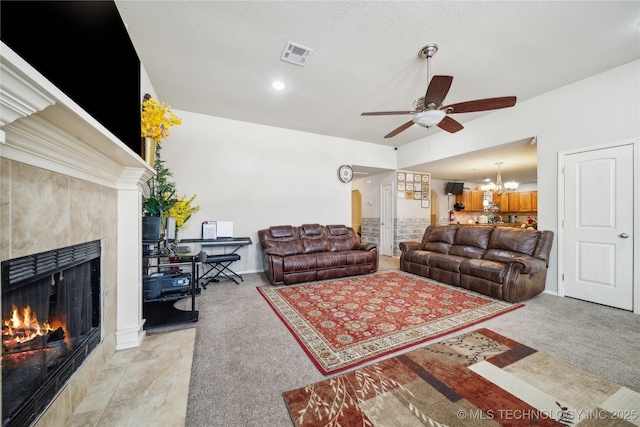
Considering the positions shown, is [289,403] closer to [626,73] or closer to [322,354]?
[322,354]

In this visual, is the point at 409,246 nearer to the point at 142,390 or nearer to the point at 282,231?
the point at 282,231

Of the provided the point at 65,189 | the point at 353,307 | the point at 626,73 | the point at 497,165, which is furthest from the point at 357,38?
the point at 497,165

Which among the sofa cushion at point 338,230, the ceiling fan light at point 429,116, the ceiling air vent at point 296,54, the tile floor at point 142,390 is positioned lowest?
the tile floor at point 142,390

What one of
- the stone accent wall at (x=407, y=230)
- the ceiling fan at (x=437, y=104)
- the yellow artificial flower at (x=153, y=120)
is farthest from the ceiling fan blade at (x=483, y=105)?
the stone accent wall at (x=407, y=230)

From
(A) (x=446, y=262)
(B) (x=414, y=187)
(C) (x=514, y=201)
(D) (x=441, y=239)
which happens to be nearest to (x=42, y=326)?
(A) (x=446, y=262)

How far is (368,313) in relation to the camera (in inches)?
108

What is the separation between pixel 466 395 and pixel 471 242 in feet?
10.5

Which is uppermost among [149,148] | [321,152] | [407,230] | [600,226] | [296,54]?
[296,54]

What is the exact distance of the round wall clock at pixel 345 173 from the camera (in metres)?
5.58

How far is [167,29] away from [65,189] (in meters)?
1.99

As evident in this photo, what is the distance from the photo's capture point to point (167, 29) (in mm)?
2307

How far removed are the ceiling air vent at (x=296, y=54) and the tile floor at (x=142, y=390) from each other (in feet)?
9.85

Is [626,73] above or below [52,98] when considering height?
above

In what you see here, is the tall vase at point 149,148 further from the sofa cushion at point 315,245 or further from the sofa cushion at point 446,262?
the sofa cushion at point 446,262
